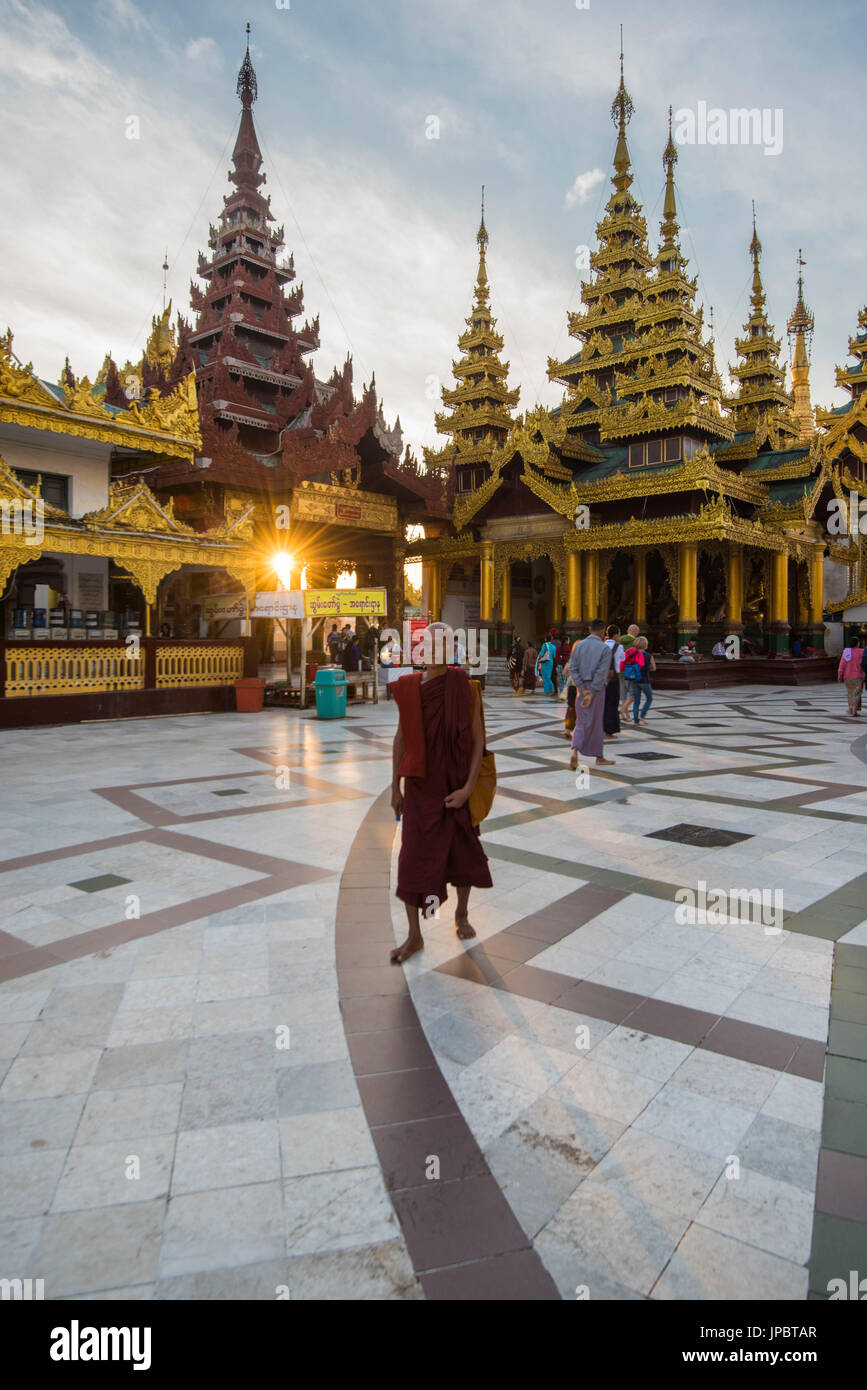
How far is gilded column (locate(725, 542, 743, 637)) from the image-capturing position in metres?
27.0

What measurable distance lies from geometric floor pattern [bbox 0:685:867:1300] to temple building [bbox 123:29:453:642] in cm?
1496

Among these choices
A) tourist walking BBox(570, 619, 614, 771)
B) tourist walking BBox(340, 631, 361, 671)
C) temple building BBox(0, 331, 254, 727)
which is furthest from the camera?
tourist walking BBox(340, 631, 361, 671)

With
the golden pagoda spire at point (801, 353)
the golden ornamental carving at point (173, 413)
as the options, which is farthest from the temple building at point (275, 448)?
the golden pagoda spire at point (801, 353)

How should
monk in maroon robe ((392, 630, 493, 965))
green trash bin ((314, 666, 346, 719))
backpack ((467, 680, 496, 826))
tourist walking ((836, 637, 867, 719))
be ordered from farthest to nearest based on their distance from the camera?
tourist walking ((836, 637, 867, 719))
green trash bin ((314, 666, 346, 719))
backpack ((467, 680, 496, 826))
monk in maroon robe ((392, 630, 493, 965))

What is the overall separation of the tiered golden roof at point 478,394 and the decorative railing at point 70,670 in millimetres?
22314

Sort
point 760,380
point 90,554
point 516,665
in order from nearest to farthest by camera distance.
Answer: point 90,554 < point 516,665 < point 760,380

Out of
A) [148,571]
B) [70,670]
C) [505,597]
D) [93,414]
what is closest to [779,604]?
[505,597]

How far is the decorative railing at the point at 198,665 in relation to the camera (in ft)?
52.6

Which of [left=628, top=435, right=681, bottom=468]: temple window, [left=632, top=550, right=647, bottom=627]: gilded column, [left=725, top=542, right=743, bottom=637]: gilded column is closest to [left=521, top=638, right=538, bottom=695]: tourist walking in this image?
[left=632, top=550, right=647, bottom=627]: gilded column

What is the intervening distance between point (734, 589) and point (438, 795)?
25.9 m

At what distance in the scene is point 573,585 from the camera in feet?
92.9

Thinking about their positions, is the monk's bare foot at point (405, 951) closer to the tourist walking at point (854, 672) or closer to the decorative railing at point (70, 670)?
the decorative railing at point (70, 670)

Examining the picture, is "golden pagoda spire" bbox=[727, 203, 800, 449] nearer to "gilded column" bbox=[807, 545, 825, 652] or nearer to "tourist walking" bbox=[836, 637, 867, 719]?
"gilded column" bbox=[807, 545, 825, 652]

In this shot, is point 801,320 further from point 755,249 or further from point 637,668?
point 637,668
